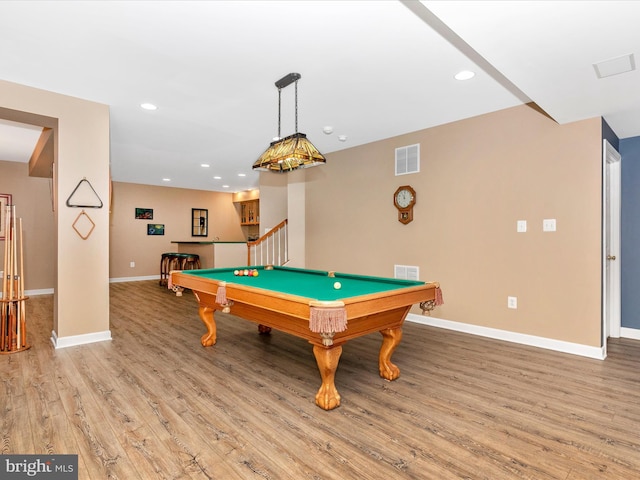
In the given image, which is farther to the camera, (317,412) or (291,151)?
(291,151)

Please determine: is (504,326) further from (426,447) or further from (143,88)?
(143,88)

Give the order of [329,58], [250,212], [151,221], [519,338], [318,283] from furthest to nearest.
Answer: [250,212], [151,221], [519,338], [318,283], [329,58]

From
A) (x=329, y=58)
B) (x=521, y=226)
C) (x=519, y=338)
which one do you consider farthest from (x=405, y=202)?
(x=329, y=58)

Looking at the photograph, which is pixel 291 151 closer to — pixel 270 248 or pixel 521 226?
pixel 521 226

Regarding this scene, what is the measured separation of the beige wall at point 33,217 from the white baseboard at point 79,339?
3.85 meters

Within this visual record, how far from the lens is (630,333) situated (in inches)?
156

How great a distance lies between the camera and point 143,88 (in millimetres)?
3283

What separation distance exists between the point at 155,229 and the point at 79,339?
6.00 metres

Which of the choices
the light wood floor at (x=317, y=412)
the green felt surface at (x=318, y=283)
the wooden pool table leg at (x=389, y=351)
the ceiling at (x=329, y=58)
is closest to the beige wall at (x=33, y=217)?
the ceiling at (x=329, y=58)

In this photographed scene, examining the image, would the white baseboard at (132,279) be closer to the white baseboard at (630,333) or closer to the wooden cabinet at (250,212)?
the wooden cabinet at (250,212)

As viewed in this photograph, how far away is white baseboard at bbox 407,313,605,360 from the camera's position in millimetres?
3318

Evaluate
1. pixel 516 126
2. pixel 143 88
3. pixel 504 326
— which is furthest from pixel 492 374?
pixel 143 88

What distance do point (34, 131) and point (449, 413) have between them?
5.77m

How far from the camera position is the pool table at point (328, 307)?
2.08 meters
